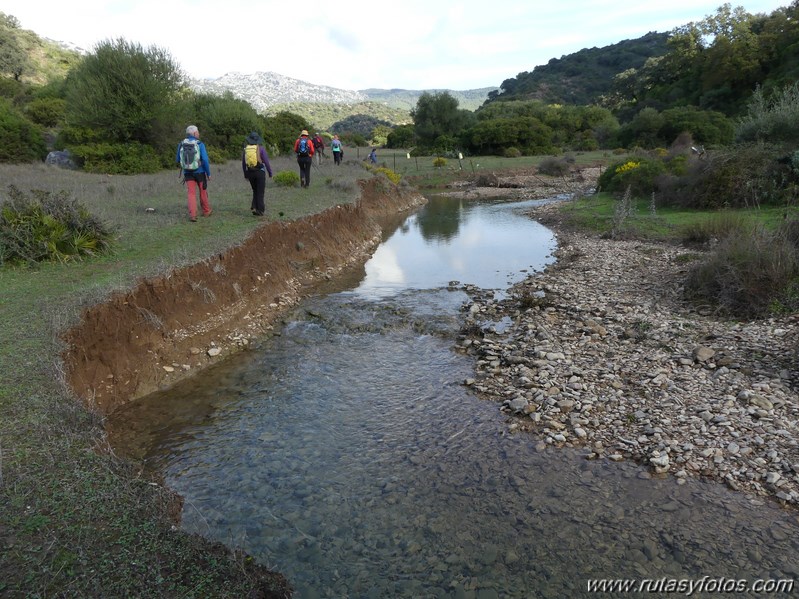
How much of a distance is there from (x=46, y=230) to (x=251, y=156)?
487 centimetres

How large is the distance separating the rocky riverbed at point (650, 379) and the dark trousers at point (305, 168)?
10330 millimetres

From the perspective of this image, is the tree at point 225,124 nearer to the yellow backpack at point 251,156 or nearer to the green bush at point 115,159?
the green bush at point 115,159

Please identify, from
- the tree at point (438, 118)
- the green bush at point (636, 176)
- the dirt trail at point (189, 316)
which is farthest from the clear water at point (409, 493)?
the tree at point (438, 118)

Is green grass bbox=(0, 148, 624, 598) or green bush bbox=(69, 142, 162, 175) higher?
green bush bbox=(69, 142, 162, 175)

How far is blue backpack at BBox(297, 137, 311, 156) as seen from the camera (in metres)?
17.3

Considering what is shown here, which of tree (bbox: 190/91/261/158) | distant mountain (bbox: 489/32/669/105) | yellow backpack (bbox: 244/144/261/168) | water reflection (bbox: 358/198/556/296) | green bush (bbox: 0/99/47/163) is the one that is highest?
distant mountain (bbox: 489/32/669/105)

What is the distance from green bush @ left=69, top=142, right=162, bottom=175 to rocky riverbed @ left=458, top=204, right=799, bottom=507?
77.9ft

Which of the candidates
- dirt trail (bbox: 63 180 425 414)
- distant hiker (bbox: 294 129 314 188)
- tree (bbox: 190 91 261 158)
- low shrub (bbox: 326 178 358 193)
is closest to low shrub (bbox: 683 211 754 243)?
dirt trail (bbox: 63 180 425 414)

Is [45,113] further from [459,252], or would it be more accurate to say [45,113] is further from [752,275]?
[752,275]

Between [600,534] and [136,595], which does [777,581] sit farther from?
[136,595]

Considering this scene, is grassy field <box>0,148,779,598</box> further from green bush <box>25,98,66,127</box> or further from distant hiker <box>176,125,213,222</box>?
green bush <box>25,98,66,127</box>

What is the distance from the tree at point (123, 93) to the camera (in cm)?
2759

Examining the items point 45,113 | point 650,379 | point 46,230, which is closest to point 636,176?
point 650,379
